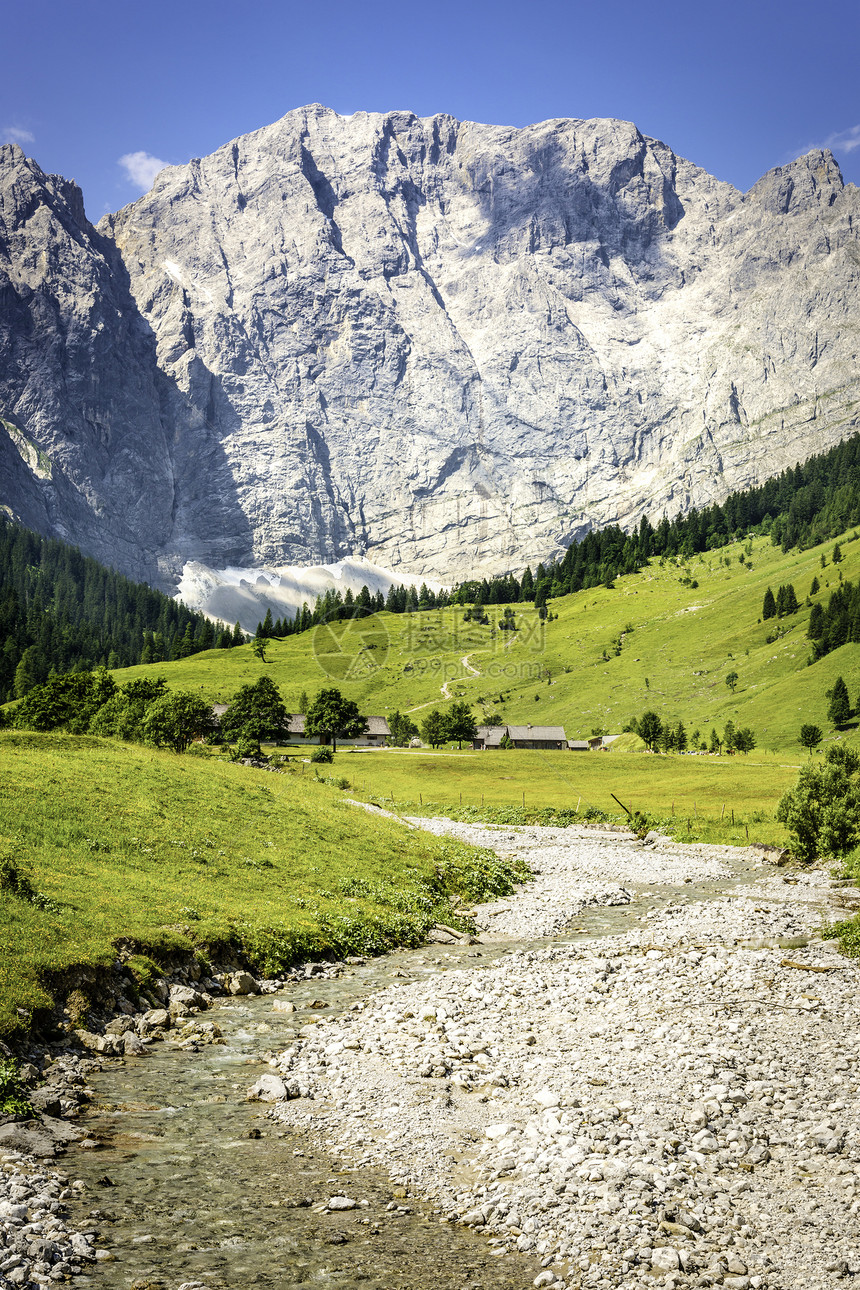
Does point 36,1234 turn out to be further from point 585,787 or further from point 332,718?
point 332,718

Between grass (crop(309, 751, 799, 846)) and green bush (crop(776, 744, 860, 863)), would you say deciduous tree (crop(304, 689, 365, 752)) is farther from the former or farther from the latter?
green bush (crop(776, 744, 860, 863))

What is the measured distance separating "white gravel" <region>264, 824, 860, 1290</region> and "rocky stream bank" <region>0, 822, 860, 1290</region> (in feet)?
0.16

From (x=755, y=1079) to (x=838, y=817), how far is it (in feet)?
130

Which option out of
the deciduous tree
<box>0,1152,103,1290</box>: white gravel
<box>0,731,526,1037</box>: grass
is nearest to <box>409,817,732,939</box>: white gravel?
<box>0,731,526,1037</box>: grass

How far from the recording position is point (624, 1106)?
14.4 meters

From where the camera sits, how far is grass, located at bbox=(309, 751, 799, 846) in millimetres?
73312

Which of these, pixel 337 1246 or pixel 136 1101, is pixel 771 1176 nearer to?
pixel 337 1246

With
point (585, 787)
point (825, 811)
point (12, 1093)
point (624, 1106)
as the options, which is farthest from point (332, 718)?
point (624, 1106)

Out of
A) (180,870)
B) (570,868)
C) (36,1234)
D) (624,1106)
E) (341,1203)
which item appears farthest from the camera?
(570,868)

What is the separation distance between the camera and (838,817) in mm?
50062

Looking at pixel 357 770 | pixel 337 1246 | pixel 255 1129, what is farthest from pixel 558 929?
pixel 357 770

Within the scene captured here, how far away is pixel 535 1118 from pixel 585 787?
3423 inches

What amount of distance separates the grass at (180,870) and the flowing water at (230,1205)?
3.63 meters

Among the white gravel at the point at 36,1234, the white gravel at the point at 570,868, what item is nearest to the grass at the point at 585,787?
the white gravel at the point at 570,868
